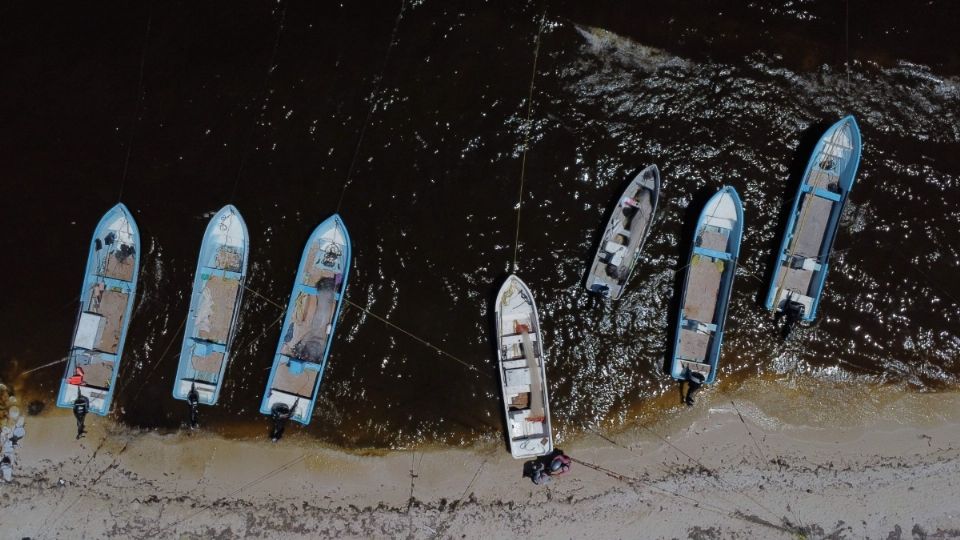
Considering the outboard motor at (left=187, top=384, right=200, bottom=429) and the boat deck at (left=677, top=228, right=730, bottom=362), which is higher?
the boat deck at (left=677, top=228, right=730, bottom=362)

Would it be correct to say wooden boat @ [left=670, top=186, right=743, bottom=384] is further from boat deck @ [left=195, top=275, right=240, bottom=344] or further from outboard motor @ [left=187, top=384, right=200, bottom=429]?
outboard motor @ [left=187, top=384, right=200, bottom=429]

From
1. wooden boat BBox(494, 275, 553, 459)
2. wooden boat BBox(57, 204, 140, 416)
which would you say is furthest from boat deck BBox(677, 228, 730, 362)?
wooden boat BBox(57, 204, 140, 416)

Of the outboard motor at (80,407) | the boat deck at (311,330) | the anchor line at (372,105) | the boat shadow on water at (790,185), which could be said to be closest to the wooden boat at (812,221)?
the boat shadow on water at (790,185)

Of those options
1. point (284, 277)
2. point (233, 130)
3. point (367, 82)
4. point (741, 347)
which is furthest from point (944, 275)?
point (233, 130)

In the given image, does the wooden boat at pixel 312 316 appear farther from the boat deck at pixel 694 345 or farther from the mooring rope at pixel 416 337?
the boat deck at pixel 694 345

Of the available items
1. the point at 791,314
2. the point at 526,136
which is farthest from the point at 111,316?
the point at 791,314

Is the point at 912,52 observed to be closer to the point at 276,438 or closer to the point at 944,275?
the point at 944,275
